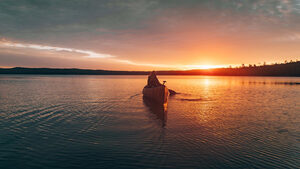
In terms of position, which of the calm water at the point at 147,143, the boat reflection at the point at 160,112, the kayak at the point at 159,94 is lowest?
the boat reflection at the point at 160,112

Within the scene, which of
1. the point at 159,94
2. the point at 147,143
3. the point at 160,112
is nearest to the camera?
the point at 147,143

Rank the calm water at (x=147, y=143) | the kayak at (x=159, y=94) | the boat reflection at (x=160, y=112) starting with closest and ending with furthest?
1. the calm water at (x=147, y=143)
2. the boat reflection at (x=160, y=112)
3. the kayak at (x=159, y=94)

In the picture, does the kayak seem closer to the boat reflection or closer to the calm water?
the boat reflection

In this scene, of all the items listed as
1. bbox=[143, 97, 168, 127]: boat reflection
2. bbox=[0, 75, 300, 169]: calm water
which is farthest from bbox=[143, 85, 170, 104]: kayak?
bbox=[0, 75, 300, 169]: calm water

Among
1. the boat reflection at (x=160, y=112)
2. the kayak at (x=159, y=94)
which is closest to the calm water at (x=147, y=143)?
the boat reflection at (x=160, y=112)

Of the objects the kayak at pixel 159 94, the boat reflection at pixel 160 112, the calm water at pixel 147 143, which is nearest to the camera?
the calm water at pixel 147 143

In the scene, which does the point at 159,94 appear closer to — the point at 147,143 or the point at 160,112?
the point at 160,112

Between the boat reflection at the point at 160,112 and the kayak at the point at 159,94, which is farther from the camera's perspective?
the kayak at the point at 159,94

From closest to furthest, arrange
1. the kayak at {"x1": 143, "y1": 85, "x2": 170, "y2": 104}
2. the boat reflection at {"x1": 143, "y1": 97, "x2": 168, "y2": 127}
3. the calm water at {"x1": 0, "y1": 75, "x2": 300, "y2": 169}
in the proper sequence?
the calm water at {"x1": 0, "y1": 75, "x2": 300, "y2": 169}
the boat reflection at {"x1": 143, "y1": 97, "x2": 168, "y2": 127}
the kayak at {"x1": 143, "y1": 85, "x2": 170, "y2": 104}

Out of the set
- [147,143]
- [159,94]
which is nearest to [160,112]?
[159,94]

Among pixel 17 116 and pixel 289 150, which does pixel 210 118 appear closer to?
pixel 289 150

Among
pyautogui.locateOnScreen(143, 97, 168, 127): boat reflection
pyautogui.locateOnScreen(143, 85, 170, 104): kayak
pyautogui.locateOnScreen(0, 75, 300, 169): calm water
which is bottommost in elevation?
pyautogui.locateOnScreen(143, 97, 168, 127): boat reflection

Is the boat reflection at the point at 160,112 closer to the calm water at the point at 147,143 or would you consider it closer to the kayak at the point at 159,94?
the calm water at the point at 147,143

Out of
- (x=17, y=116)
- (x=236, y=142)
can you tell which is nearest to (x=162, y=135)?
(x=236, y=142)
